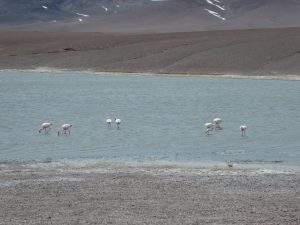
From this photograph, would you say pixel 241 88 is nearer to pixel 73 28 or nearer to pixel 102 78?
pixel 102 78

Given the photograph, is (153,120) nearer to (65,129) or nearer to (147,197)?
(65,129)

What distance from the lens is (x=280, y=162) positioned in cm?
1294

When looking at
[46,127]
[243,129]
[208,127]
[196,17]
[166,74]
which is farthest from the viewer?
[196,17]

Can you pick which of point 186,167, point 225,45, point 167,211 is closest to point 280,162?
point 186,167

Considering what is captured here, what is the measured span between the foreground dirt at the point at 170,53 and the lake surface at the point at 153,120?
15.2 feet

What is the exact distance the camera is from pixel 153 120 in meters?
20.0

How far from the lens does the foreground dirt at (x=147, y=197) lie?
830 centimetres

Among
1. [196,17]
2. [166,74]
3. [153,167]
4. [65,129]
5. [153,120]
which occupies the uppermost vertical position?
[153,167]

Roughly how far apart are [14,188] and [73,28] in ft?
322

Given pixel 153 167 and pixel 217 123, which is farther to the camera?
pixel 217 123

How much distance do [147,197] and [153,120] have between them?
10.6 m

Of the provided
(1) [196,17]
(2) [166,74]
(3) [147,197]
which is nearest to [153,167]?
(3) [147,197]

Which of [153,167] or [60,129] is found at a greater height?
[153,167]

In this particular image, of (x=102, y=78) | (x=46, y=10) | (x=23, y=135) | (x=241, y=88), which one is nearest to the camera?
(x=23, y=135)
